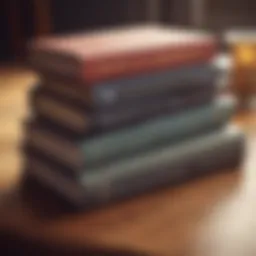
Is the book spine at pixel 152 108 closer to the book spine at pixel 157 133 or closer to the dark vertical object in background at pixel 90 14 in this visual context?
the book spine at pixel 157 133

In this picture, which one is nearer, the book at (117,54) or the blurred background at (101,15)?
the book at (117,54)

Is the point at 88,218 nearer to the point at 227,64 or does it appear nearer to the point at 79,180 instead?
the point at 79,180

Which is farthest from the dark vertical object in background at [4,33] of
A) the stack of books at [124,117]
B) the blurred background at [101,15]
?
the stack of books at [124,117]

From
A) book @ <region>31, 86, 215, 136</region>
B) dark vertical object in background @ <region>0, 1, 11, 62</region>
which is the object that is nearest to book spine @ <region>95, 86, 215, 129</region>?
book @ <region>31, 86, 215, 136</region>

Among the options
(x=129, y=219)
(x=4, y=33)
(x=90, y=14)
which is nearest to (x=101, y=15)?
(x=90, y=14)

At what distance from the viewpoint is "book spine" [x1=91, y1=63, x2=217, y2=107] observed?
27.8 inches

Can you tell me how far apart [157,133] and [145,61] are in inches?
3.2

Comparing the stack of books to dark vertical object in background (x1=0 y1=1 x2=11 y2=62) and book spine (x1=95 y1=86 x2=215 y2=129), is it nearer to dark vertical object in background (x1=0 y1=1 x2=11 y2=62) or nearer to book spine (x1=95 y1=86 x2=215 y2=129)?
book spine (x1=95 y1=86 x2=215 y2=129)

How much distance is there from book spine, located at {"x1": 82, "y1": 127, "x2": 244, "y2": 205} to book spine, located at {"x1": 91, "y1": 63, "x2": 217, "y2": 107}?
64 mm

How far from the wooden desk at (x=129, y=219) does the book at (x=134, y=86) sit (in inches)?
4.3

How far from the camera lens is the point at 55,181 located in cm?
73

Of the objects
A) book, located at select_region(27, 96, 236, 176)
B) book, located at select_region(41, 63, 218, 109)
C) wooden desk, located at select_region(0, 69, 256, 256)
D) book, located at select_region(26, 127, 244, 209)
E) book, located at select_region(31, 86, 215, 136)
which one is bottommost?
wooden desk, located at select_region(0, 69, 256, 256)

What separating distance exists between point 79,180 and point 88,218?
0.04m

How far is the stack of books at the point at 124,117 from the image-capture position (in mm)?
704
